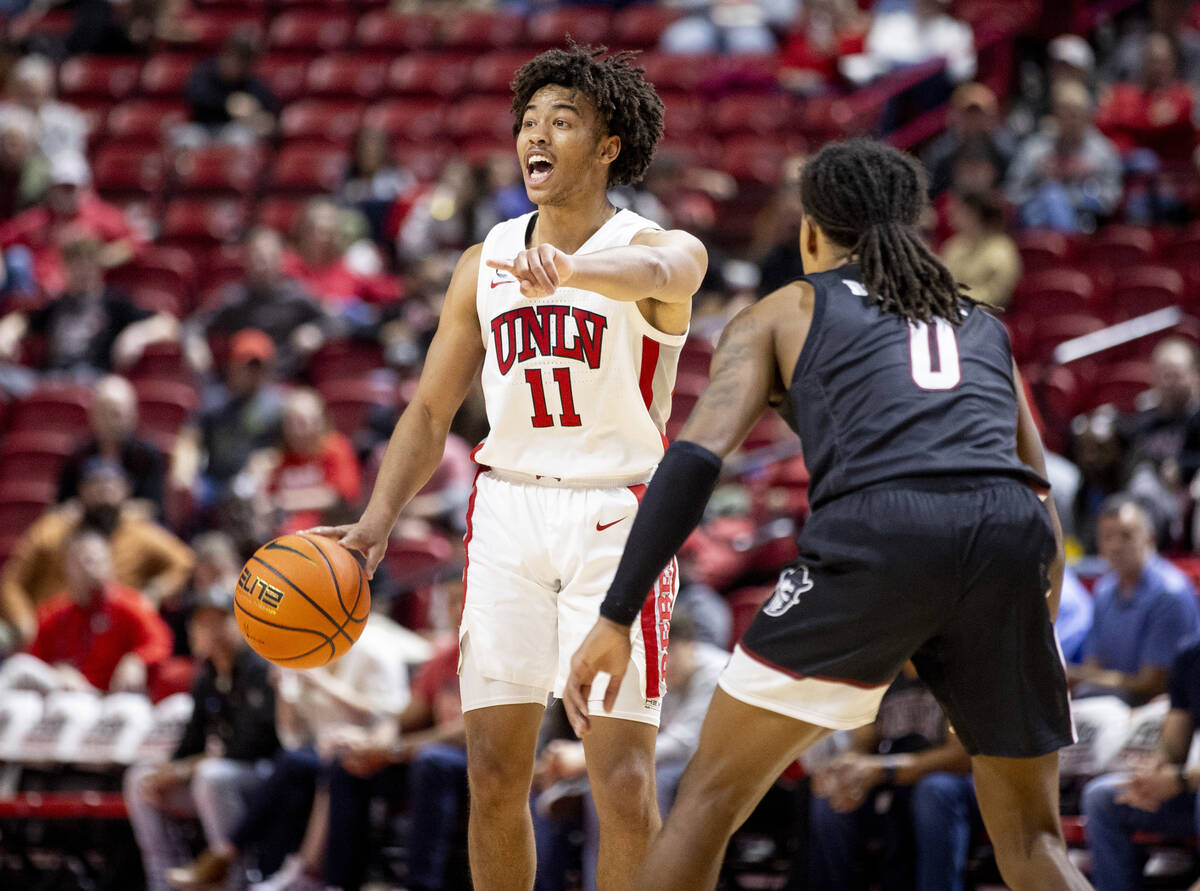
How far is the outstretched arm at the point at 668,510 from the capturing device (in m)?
3.33

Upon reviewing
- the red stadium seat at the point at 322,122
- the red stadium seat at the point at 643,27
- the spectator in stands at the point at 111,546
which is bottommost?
the spectator in stands at the point at 111,546

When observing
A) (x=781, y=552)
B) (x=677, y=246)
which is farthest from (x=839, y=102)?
(x=677, y=246)

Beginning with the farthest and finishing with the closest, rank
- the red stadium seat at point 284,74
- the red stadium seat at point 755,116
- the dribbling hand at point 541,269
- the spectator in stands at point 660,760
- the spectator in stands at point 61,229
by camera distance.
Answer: the red stadium seat at point 284,74 < the red stadium seat at point 755,116 < the spectator in stands at point 61,229 < the spectator in stands at point 660,760 < the dribbling hand at point 541,269

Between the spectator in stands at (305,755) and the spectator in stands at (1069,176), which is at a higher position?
the spectator in stands at (1069,176)

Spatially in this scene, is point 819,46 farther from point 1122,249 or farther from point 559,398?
point 559,398

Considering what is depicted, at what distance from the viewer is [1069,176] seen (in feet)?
36.1

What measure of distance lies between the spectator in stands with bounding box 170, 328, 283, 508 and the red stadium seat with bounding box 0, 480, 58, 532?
81 cm

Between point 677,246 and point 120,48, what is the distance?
40.7ft

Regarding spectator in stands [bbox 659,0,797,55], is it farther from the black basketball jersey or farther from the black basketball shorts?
the black basketball shorts

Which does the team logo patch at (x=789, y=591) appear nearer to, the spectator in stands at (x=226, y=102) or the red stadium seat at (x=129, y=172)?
the spectator in stands at (x=226, y=102)

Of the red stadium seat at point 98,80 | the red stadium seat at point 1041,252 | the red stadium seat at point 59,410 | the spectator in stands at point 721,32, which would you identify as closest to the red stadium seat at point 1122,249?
the red stadium seat at point 1041,252

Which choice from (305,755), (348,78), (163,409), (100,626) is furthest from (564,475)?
(348,78)

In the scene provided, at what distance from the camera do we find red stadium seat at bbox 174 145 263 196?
1316cm

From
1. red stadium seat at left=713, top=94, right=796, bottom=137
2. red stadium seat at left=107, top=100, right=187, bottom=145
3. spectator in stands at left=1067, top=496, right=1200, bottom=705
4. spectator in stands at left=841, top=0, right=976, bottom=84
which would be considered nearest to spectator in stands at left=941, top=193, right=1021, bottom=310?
red stadium seat at left=713, top=94, right=796, bottom=137
